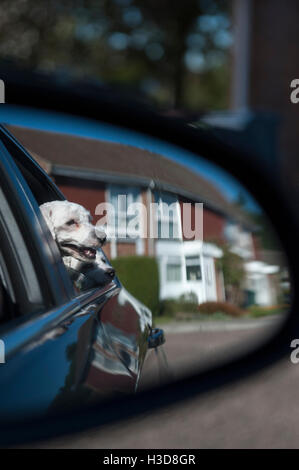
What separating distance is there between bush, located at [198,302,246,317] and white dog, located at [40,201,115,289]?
265mm

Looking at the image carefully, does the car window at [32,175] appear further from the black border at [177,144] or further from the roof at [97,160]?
the black border at [177,144]

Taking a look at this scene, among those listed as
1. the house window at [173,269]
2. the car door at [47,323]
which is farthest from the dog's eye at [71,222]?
the house window at [173,269]

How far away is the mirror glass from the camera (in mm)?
1061

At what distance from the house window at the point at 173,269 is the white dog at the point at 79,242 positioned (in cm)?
13

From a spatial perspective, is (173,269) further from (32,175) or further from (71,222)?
(32,175)

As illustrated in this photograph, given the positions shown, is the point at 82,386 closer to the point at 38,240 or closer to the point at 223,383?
the point at 38,240

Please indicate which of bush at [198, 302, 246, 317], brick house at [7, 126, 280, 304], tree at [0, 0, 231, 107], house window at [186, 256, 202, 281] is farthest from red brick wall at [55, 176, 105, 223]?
tree at [0, 0, 231, 107]

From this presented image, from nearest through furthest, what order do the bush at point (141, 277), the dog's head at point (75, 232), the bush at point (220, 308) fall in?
the dog's head at point (75, 232), the bush at point (141, 277), the bush at point (220, 308)

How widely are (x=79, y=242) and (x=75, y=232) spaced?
0.09 ft

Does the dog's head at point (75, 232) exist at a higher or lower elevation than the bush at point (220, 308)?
higher

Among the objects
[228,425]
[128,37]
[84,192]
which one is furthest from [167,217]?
[128,37]

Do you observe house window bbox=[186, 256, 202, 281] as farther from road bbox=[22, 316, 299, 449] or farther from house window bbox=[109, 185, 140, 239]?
road bbox=[22, 316, 299, 449]

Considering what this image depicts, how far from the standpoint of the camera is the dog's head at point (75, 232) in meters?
1.14

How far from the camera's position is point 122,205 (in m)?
1.23
